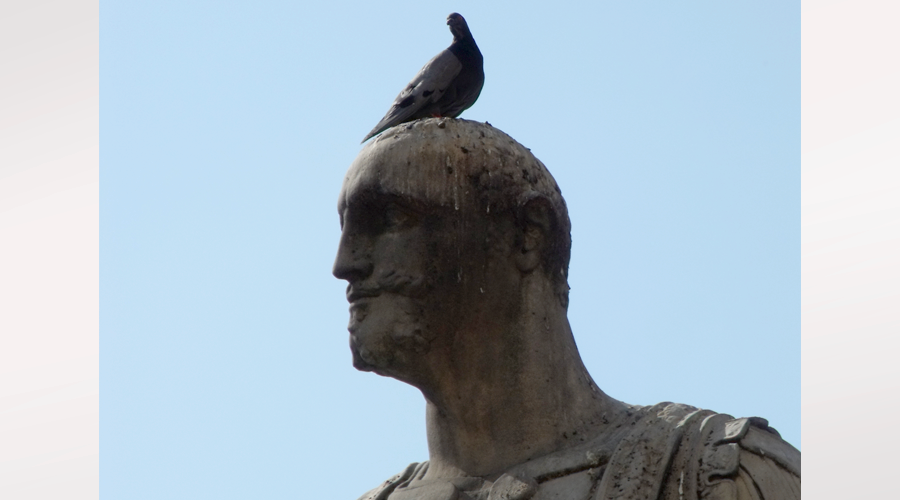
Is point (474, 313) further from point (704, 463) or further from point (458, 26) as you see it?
point (458, 26)

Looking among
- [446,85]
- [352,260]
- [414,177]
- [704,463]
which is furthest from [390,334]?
[446,85]

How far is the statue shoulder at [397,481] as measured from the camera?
392 inches

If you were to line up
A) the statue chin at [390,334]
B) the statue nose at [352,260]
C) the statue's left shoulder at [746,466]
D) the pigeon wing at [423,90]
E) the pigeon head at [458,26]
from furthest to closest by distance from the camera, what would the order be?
the pigeon head at [458,26]
the pigeon wing at [423,90]
the statue nose at [352,260]
the statue chin at [390,334]
the statue's left shoulder at [746,466]

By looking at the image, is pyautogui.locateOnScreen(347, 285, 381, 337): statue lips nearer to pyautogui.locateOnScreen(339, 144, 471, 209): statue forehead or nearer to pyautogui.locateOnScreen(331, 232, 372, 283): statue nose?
pyautogui.locateOnScreen(331, 232, 372, 283): statue nose

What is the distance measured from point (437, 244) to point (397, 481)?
5.37 feet

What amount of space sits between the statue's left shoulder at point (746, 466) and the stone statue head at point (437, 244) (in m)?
1.45

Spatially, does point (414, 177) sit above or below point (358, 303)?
above

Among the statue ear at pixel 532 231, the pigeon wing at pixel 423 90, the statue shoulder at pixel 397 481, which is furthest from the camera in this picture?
the pigeon wing at pixel 423 90

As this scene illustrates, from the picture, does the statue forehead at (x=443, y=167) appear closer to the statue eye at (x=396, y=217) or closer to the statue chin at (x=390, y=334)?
the statue eye at (x=396, y=217)

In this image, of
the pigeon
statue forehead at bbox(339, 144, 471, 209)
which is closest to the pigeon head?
the pigeon

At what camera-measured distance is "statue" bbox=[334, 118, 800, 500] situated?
30.5 feet

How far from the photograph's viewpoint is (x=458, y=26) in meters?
11.0

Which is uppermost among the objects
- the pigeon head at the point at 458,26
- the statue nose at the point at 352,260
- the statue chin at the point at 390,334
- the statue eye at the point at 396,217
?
the pigeon head at the point at 458,26

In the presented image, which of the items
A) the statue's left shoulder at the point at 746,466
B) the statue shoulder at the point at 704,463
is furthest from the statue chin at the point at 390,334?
the statue's left shoulder at the point at 746,466
